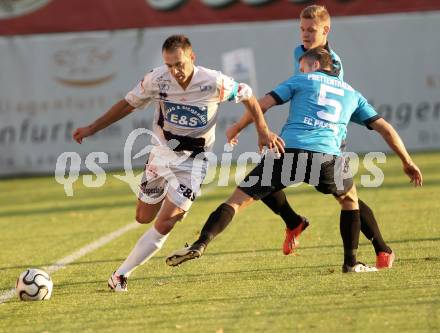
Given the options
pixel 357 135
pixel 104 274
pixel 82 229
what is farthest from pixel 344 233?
pixel 357 135

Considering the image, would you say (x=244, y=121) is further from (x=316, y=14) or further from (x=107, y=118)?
(x=316, y=14)

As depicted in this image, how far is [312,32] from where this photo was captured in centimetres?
923

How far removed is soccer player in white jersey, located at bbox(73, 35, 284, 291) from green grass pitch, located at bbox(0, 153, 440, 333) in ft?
1.54

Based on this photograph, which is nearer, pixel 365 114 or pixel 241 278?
pixel 365 114

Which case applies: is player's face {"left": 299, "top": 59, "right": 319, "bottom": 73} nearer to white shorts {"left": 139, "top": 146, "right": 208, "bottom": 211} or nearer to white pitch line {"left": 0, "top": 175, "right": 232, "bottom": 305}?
white shorts {"left": 139, "top": 146, "right": 208, "bottom": 211}

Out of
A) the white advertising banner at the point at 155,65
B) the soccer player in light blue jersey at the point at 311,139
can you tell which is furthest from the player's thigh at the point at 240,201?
the white advertising banner at the point at 155,65

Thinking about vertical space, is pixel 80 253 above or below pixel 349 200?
below

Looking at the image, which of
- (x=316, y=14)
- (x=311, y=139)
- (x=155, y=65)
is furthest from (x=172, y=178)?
(x=155, y=65)

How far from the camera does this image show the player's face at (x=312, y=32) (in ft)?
30.2

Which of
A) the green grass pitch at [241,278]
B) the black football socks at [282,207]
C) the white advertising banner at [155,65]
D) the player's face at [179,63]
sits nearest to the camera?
the green grass pitch at [241,278]

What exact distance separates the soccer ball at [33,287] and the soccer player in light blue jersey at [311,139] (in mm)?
1235

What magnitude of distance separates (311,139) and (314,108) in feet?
0.78

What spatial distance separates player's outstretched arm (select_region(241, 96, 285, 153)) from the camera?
8.15m

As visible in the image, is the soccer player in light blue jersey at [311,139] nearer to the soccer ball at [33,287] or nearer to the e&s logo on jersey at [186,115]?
the e&s logo on jersey at [186,115]
